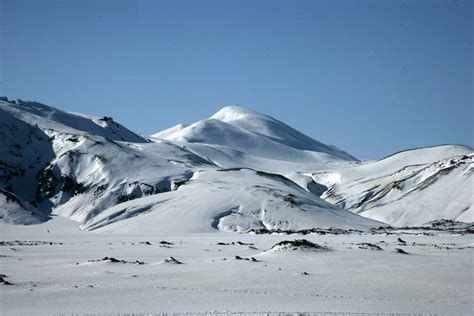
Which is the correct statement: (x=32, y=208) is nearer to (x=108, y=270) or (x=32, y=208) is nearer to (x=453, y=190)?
(x=108, y=270)

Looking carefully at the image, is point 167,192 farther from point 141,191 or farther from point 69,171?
point 69,171

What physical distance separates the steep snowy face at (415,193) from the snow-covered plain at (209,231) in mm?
439

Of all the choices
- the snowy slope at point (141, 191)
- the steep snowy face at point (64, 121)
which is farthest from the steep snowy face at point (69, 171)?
the steep snowy face at point (64, 121)

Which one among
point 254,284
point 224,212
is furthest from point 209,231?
point 254,284

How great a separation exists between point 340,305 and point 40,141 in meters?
109

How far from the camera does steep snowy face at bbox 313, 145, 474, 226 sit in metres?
111

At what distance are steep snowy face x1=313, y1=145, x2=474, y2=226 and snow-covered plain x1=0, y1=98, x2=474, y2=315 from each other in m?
0.44

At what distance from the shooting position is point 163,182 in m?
102

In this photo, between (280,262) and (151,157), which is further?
(151,157)

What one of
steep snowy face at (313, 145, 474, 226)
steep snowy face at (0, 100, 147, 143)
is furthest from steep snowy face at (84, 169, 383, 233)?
steep snowy face at (0, 100, 147, 143)

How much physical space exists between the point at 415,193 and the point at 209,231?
63670 millimetres

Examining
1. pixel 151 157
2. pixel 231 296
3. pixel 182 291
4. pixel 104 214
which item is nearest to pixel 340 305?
pixel 231 296

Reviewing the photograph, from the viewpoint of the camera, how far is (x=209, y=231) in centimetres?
7325

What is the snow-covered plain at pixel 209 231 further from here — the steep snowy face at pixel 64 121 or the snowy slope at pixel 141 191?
the steep snowy face at pixel 64 121
